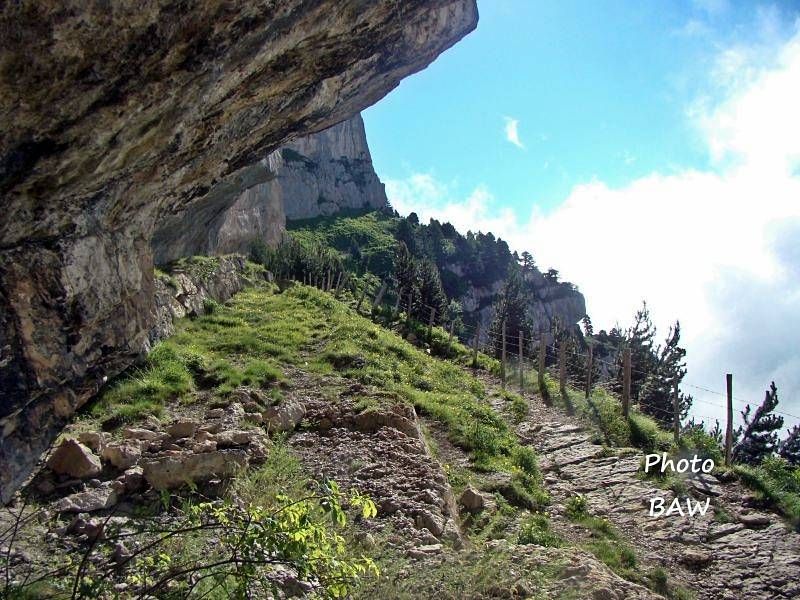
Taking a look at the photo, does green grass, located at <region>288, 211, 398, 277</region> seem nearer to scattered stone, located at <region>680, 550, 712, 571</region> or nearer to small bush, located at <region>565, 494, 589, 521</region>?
small bush, located at <region>565, 494, 589, 521</region>

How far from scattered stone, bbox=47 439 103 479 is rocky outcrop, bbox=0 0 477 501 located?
1.26 meters

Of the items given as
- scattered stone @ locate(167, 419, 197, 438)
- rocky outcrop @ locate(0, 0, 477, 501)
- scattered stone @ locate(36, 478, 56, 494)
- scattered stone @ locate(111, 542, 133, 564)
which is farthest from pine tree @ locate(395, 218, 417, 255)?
scattered stone @ locate(111, 542, 133, 564)

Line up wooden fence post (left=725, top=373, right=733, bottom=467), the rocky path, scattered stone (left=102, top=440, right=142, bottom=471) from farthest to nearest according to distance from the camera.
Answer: wooden fence post (left=725, top=373, right=733, bottom=467)
the rocky path
scattered stone (left=102, top=440, right=142, bottom=471)

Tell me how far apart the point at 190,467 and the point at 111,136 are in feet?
14.1

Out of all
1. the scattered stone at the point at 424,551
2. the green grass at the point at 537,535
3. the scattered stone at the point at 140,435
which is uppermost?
the green grass at the point at 537,535

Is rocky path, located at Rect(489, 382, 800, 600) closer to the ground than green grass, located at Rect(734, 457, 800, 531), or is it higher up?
closer to the ground

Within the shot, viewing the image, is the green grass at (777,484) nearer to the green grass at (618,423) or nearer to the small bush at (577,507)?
the green grass at (618,423)

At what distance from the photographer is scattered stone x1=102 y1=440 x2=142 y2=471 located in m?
8.08

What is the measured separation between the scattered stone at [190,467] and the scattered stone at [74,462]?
604 millimetres

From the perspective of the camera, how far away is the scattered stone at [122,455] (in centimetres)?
808

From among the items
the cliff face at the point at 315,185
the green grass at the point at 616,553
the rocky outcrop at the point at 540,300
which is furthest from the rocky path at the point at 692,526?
the rocky outcrop at the point at 540,300

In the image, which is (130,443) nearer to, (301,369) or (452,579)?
(452,579)

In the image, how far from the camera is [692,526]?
11508mm

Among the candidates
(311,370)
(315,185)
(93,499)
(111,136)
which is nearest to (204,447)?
(93,499)
